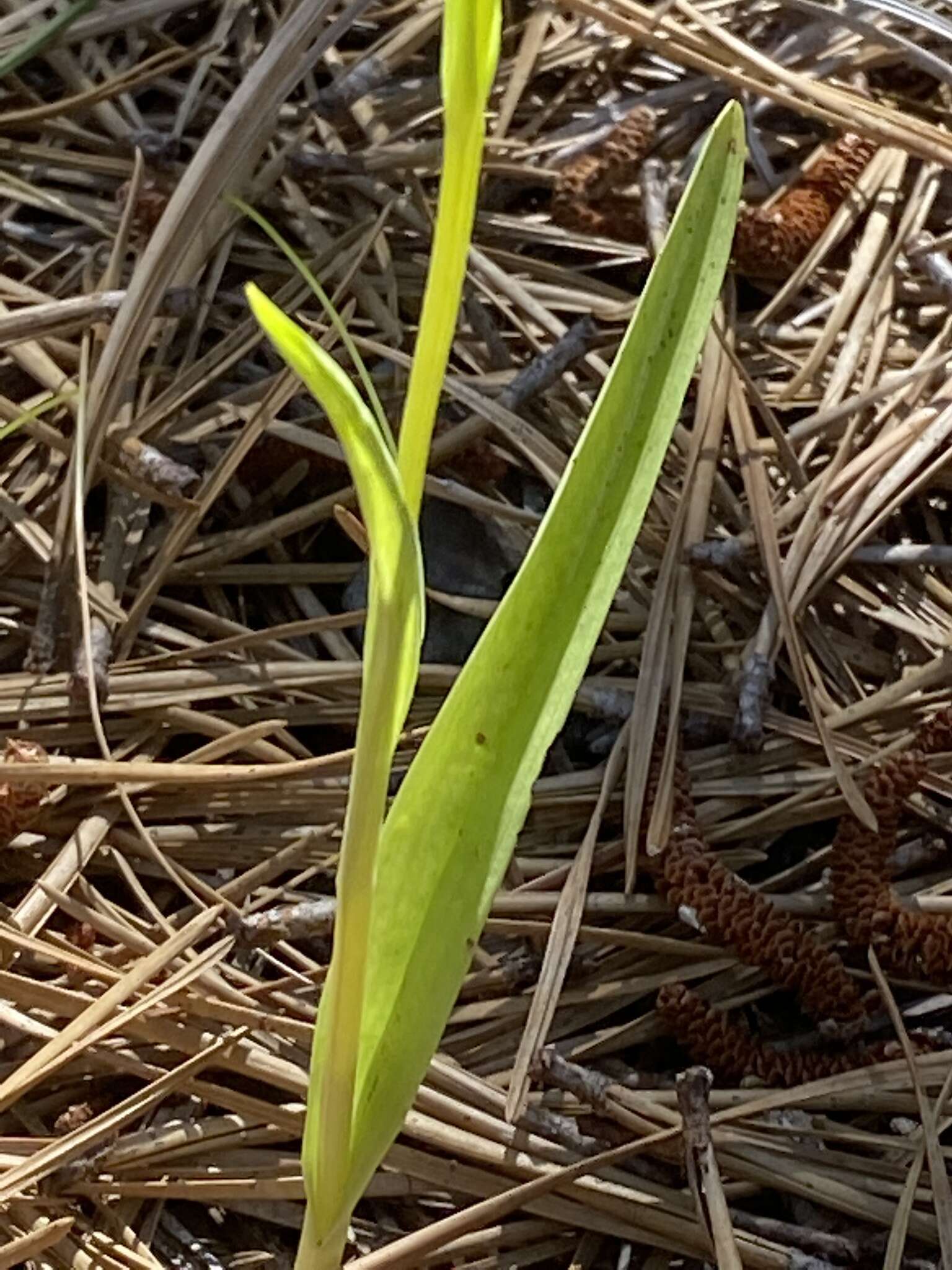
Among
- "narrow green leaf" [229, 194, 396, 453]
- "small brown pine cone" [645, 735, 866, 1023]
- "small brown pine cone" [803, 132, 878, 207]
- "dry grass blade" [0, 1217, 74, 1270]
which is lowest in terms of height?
"dry grass blade" [0, 1217, 74, 1270]

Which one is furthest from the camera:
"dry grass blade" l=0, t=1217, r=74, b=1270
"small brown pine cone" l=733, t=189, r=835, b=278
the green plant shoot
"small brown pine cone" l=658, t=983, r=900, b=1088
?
"small brown pine cone" l=733, t=189, r=835, b=278

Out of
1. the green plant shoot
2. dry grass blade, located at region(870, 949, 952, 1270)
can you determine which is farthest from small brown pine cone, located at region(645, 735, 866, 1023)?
the green plant shoot

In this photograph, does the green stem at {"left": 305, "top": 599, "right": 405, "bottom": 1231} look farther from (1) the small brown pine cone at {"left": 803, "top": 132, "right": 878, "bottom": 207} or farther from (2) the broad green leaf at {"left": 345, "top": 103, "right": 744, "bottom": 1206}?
(1) the small brown pine cone at {"left": 803, "top": 132, "right": 878, "bottom": 207}

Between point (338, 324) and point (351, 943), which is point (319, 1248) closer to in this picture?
point (351, 943)

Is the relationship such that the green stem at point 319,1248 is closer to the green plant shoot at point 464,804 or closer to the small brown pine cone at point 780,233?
the green plant shoot at point 464,804

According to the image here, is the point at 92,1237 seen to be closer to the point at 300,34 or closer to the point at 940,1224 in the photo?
the point at 940,1224

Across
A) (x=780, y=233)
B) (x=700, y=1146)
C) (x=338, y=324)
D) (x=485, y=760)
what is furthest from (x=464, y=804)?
(x=780, y=233)

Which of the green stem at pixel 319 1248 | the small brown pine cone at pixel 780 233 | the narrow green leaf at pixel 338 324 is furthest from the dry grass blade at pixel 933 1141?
the small brown pine cone at pixel 780 233
